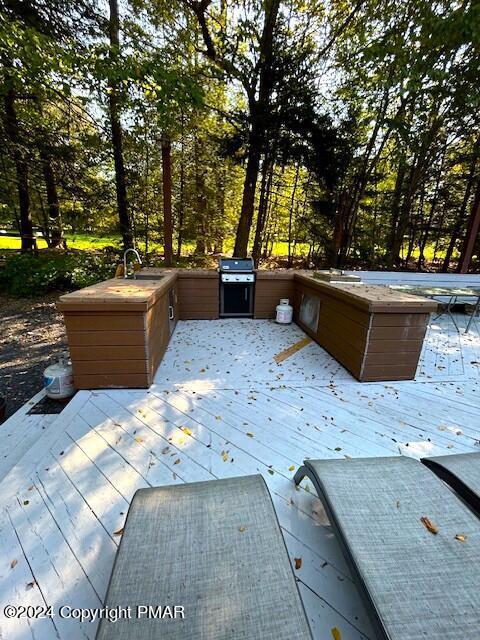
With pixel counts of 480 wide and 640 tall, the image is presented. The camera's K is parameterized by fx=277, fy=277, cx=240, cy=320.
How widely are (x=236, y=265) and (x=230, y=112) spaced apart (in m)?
3.96

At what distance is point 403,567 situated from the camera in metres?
0.93

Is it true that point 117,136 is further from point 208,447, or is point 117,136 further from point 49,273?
point 208,447

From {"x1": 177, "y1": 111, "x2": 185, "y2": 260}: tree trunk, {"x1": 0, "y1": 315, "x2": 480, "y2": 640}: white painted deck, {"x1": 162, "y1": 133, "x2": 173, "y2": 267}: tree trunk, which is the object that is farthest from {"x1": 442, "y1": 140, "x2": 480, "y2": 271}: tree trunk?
{"x1": 177, "y1": 111, "x2": 185, "y2": 260}: tree trunk

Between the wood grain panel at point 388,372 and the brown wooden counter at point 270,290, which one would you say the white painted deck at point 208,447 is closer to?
the wood grain panel at point 388,372

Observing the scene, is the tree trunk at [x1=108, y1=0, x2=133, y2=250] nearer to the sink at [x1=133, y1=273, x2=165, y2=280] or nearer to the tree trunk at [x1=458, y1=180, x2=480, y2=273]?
the sink at [x1=133, y1=273, x2=165, y2=280]

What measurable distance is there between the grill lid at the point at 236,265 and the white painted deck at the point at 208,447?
1634 mm

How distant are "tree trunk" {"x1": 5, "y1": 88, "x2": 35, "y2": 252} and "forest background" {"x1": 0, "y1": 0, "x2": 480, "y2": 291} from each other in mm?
31

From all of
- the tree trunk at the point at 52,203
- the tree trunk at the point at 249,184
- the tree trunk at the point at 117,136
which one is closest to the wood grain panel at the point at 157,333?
the tree trunk at the point at 249,184

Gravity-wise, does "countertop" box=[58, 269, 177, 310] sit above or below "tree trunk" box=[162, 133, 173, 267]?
below

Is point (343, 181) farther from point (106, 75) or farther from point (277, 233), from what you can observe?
point (106, 75)

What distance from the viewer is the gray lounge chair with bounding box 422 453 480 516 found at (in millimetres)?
1203

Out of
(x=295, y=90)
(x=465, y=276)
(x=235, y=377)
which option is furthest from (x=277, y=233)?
(x=235, y=377)

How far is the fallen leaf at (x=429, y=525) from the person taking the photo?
105cm

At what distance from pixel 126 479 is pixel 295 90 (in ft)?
→ 24.0
